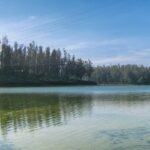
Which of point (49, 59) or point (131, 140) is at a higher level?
point (49, 59)

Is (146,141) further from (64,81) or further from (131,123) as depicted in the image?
(64,81)

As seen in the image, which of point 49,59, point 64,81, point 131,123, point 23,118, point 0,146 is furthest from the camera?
point 49,59

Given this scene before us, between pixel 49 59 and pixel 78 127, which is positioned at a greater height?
pixel 49 59

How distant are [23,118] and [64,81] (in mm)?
148471

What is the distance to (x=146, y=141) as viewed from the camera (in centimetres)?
2164

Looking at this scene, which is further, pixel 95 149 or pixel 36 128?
pixel 36 128

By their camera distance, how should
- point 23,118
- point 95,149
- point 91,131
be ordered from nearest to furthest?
point 95,149
point 91,131
point 23,118

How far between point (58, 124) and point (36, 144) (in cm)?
879

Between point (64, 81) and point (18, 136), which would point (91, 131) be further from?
point (64, 81)

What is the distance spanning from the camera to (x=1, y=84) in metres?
152

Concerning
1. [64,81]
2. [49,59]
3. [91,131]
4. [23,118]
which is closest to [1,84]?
[64,81]

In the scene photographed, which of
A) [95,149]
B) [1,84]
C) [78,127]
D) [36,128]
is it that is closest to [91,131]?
[78,127]

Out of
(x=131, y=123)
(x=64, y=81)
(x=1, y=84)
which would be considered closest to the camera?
(x=131, y=123)

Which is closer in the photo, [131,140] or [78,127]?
[131,140]
